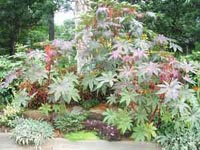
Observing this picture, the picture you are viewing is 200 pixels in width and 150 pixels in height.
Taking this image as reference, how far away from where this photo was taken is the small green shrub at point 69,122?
4.59m

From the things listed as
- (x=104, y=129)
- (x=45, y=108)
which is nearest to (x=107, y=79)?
(x=104, y=129)

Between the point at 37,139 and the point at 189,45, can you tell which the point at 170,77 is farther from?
the point at 189,45

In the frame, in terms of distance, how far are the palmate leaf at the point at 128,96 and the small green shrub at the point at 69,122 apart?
71 centimetres

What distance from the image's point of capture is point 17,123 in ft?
15.1

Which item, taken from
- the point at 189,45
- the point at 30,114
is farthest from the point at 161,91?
the point at 189,45

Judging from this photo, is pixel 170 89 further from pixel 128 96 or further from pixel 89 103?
pixel 89 103

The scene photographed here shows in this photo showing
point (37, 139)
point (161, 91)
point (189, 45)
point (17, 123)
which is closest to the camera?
point (161, 91)

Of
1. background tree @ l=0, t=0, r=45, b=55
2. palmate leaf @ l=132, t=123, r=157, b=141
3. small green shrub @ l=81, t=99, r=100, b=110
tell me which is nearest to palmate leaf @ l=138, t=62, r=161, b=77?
palmate leaf @ l=132, t=123, r=157, b=141

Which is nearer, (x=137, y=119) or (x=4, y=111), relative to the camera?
(x=137, y=119)

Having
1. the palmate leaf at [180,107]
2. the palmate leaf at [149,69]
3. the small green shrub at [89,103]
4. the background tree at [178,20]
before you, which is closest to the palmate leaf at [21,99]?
the small green shrub at [89,103]

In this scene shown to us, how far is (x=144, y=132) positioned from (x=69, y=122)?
0.88 metres

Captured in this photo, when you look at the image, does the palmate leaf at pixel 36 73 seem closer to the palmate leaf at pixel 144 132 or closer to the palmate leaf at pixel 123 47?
the palmate leaf at pixel 123 47

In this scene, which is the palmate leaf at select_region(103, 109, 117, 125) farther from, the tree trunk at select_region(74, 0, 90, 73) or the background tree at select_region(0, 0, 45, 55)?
the background tree at select_region(0, 0, 45, 55)

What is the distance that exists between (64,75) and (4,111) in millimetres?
818
